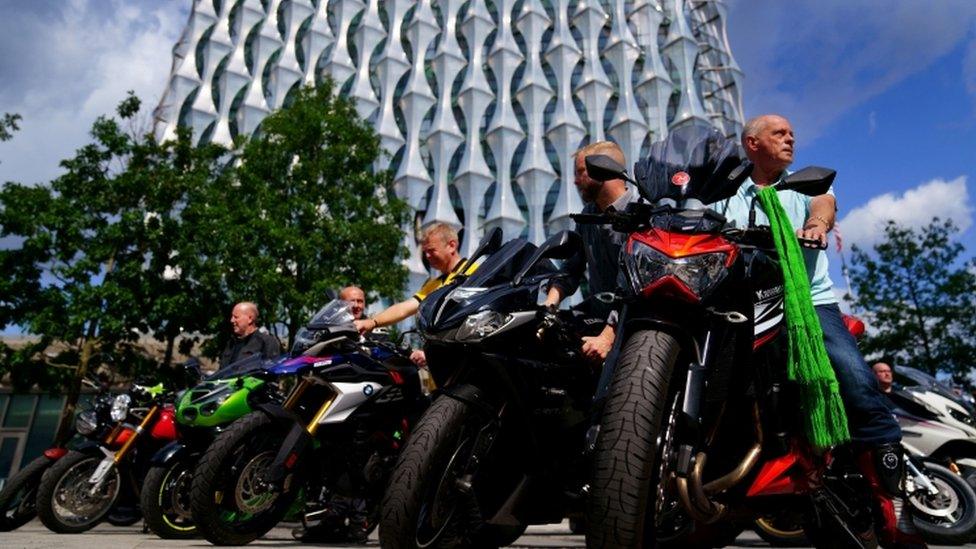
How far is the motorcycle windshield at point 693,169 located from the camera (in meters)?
2.16

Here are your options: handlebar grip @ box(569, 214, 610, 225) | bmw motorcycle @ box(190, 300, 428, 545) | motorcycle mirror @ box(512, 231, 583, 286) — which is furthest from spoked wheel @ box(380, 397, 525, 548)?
bmw motorcycle @ box(190, 300, 428, 545)

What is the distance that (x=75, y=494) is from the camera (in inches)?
212

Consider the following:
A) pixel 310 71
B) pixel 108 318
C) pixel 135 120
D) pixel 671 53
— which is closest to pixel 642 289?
pixel 108 318

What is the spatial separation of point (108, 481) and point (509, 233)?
31.2m

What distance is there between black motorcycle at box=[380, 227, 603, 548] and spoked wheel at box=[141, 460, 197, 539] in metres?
2.92

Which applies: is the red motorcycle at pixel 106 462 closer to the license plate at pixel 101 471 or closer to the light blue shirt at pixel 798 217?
the license plate at pixel 101 471

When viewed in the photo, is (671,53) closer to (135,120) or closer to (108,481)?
(135,120)

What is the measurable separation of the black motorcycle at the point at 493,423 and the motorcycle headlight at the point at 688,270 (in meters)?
0.61

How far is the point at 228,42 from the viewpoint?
3972 cm

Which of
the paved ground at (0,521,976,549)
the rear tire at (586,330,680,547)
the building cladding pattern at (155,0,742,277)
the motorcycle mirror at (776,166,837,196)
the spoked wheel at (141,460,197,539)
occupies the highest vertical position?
the building cladding pattern at (155,0,742,277)

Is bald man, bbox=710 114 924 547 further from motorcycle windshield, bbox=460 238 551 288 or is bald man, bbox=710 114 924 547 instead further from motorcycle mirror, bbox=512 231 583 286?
motorcycle windshield, bbox=460 238 551 288

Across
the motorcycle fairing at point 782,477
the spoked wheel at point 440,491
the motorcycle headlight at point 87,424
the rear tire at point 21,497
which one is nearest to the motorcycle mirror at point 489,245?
the spoked wheel at point 440,491

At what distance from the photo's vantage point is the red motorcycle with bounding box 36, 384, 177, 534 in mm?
5230

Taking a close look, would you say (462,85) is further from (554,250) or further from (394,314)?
(554,250)
